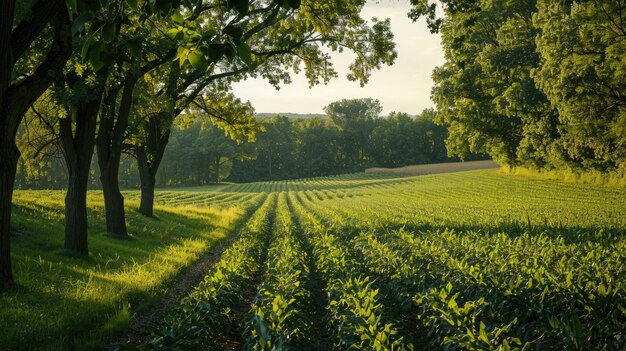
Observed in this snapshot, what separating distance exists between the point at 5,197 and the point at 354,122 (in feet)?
393

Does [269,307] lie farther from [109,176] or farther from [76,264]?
[109,176]

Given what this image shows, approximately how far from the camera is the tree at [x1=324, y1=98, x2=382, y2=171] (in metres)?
120

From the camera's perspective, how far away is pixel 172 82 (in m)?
18.5

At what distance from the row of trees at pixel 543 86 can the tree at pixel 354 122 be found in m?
72.6

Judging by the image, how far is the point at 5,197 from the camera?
8.09 meters

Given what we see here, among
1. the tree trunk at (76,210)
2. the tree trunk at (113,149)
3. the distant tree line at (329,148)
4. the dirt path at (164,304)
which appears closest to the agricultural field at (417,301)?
the dirt path at (164,304)

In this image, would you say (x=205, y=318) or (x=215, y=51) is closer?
(x=215, y=51)

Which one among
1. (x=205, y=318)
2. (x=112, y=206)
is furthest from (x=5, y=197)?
(x=112, y=206)

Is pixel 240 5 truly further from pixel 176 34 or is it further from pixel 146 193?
pixel 146 193

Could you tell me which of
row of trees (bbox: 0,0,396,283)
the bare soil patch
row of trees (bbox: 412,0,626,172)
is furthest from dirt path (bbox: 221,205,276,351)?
the bare soil patch

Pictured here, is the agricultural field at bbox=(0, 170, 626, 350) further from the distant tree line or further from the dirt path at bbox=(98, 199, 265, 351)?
the distant tree line

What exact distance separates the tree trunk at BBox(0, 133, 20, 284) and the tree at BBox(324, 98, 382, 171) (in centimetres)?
10955

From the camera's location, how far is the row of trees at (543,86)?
25.3 metres

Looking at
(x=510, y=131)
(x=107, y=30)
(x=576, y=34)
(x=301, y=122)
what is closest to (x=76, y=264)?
(x=107, y=30)
